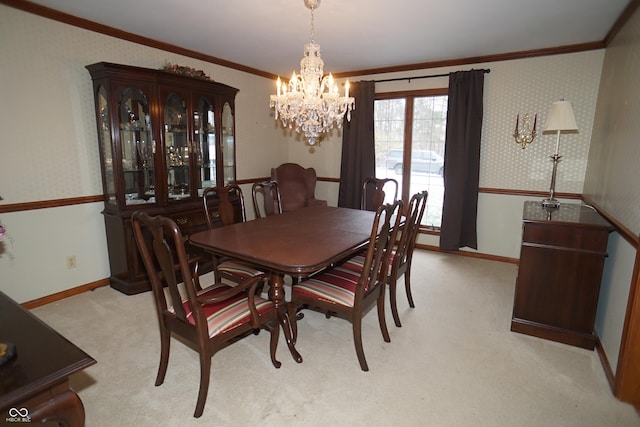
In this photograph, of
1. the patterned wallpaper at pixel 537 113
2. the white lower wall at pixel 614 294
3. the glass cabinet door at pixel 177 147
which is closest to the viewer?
the white lower wall at pixel 614 294

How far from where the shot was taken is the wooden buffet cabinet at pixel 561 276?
2312mm

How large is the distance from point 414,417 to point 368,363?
1.56 ft

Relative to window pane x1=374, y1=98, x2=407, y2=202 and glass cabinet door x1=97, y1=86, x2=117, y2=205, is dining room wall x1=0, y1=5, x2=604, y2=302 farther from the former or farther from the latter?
window pane x1=374, y1=98, x2=407, y2=202

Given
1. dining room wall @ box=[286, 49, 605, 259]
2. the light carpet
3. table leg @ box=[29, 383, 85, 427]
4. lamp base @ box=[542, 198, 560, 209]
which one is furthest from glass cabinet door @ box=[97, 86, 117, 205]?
lamp base @ box=[542, 198, 560, 209]

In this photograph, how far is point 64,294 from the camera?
121 inches

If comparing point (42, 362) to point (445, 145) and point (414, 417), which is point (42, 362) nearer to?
point (414, 417)

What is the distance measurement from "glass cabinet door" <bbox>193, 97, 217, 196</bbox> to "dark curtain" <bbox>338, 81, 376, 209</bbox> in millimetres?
1863

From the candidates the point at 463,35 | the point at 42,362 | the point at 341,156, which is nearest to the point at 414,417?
the point at 42,362

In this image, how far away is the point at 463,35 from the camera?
10.6 ft

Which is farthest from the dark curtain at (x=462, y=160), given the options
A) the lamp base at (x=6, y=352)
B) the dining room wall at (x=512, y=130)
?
the lamp base at (x=6, y=352)

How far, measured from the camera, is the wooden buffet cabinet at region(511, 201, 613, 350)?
2.31 m

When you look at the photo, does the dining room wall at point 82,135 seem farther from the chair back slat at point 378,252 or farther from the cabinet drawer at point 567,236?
the chair back slat at point 378,252

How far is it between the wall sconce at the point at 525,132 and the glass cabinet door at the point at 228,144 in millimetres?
3242

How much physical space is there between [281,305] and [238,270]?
0.59 meters
